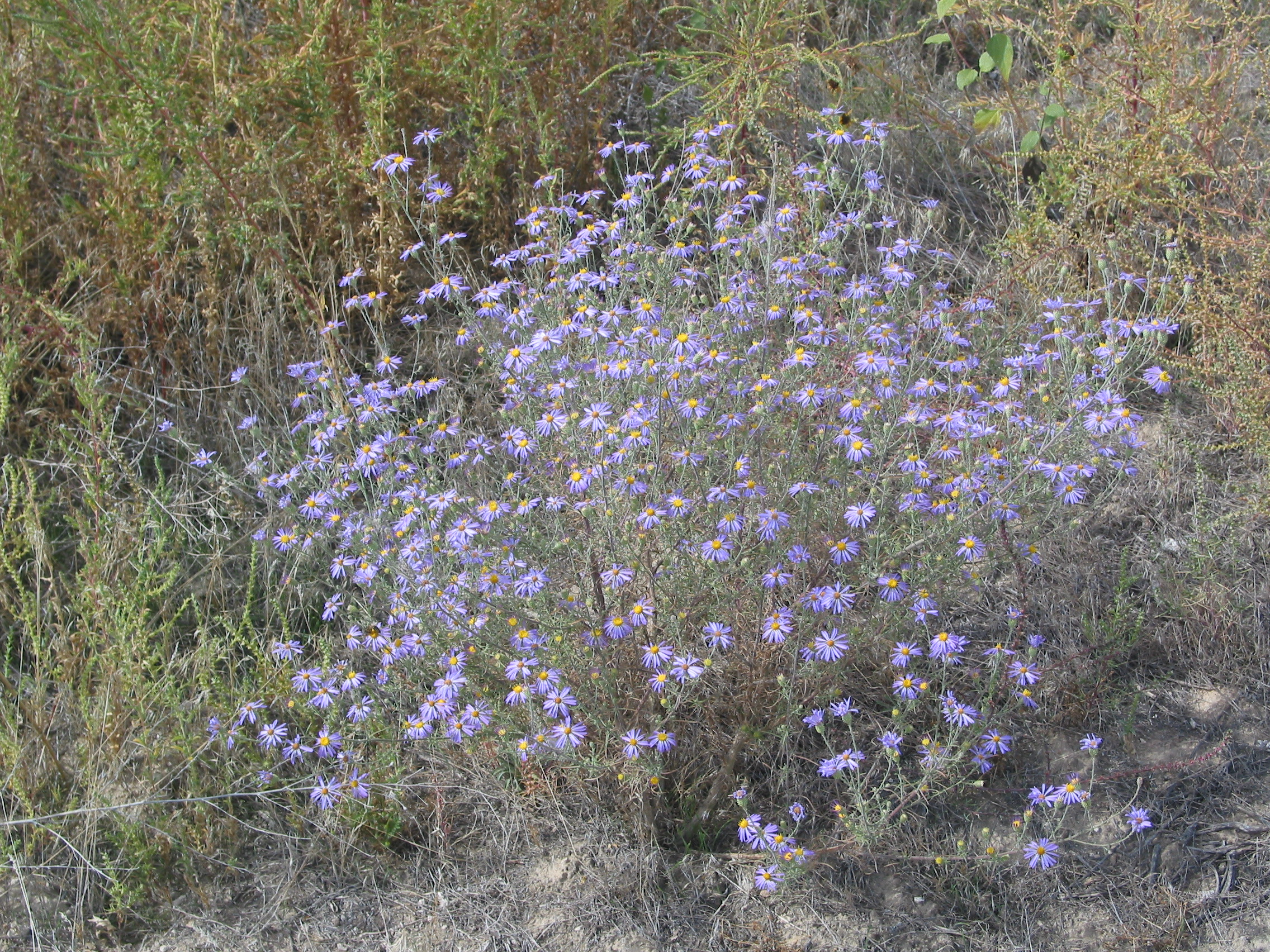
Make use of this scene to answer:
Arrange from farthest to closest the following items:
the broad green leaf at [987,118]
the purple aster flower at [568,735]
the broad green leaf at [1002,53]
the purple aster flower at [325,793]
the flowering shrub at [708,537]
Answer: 1. the broad green leaf at [987,118]
2. the broad green leaf at [1002,53]
3. the purple aster flower at [325,793]
4. the flowering shrub at [708,537]
5. the purple aster flower at [568,735]

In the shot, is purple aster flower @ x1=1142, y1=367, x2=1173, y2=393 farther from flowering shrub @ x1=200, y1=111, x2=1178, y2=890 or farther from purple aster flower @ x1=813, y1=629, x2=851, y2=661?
purple aster flower @ x1=813, y1=629, x2=851, y2=661

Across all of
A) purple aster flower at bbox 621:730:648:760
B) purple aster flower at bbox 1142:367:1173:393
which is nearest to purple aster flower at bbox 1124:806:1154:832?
purple aster flower at bbox 1142:367:1173:393

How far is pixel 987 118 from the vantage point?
4.12m

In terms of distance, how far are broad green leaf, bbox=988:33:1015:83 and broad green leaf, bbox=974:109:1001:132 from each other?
125mm

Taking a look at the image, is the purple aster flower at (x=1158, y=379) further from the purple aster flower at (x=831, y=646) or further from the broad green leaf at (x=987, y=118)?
the broad green leaf at (x=987, y=118)

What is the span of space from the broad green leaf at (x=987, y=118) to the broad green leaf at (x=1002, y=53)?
0.12 m

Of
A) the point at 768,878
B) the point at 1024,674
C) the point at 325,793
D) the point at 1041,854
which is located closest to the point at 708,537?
the point at 768,878

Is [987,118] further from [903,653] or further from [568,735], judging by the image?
[568,735]

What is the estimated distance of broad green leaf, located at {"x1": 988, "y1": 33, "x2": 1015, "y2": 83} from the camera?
3.96 m

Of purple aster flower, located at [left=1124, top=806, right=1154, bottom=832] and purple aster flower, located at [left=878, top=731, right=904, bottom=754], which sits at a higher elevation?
purple aster flower, located at [left=878, top=731, right=904, bottom=754]

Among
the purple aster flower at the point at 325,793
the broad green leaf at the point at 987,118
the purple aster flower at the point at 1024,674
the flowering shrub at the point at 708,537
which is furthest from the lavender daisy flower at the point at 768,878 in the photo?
the broad green leaf at the point at 987,118

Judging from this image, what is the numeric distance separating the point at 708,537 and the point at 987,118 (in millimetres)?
2461

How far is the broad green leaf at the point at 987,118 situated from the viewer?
4117 mm

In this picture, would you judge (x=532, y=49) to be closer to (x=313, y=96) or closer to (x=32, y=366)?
(x=313, y=96)
